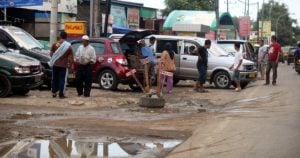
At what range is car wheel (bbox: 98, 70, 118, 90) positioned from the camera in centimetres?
1611

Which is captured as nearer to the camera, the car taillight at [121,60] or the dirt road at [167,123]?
the dirt road at [167,123]

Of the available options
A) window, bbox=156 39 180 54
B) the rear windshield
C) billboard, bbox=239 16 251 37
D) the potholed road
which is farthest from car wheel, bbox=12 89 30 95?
billboard, bbox=239 16 251 37

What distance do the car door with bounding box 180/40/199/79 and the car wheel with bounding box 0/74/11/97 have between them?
308 inches

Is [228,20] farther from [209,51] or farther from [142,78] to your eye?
[142,78]

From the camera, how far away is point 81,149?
750 cm

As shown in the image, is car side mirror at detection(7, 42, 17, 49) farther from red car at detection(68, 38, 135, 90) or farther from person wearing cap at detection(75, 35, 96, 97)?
person wearing cap at detection(75, 35, 96, 97)

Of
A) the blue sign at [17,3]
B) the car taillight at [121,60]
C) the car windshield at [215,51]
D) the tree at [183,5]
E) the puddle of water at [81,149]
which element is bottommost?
the puddle of water at [81,149]

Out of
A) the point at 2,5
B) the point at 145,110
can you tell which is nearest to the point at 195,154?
the point at 145,110

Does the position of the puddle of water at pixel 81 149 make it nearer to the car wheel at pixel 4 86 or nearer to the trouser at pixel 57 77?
the trouser at pixel 57 77

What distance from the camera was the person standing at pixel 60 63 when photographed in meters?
13.0

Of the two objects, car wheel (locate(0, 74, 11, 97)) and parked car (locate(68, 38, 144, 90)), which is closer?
car wheel (locate(0, 74, 11, 97))

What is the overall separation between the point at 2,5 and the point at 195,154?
60.9 ft

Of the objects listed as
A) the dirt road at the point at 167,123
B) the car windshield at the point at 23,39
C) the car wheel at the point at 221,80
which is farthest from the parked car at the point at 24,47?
the car wheel at the point at 221,80

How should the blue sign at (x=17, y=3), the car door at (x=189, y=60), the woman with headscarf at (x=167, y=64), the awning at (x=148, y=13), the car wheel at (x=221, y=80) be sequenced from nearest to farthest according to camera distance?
the woman with headscarf at (x=167, y=64) → the car door at (x=189, y=60) → the car wheel at (x=221, y=80) → the blue sign at (x=17, y=3) → the awning at (x=148, y=13)
